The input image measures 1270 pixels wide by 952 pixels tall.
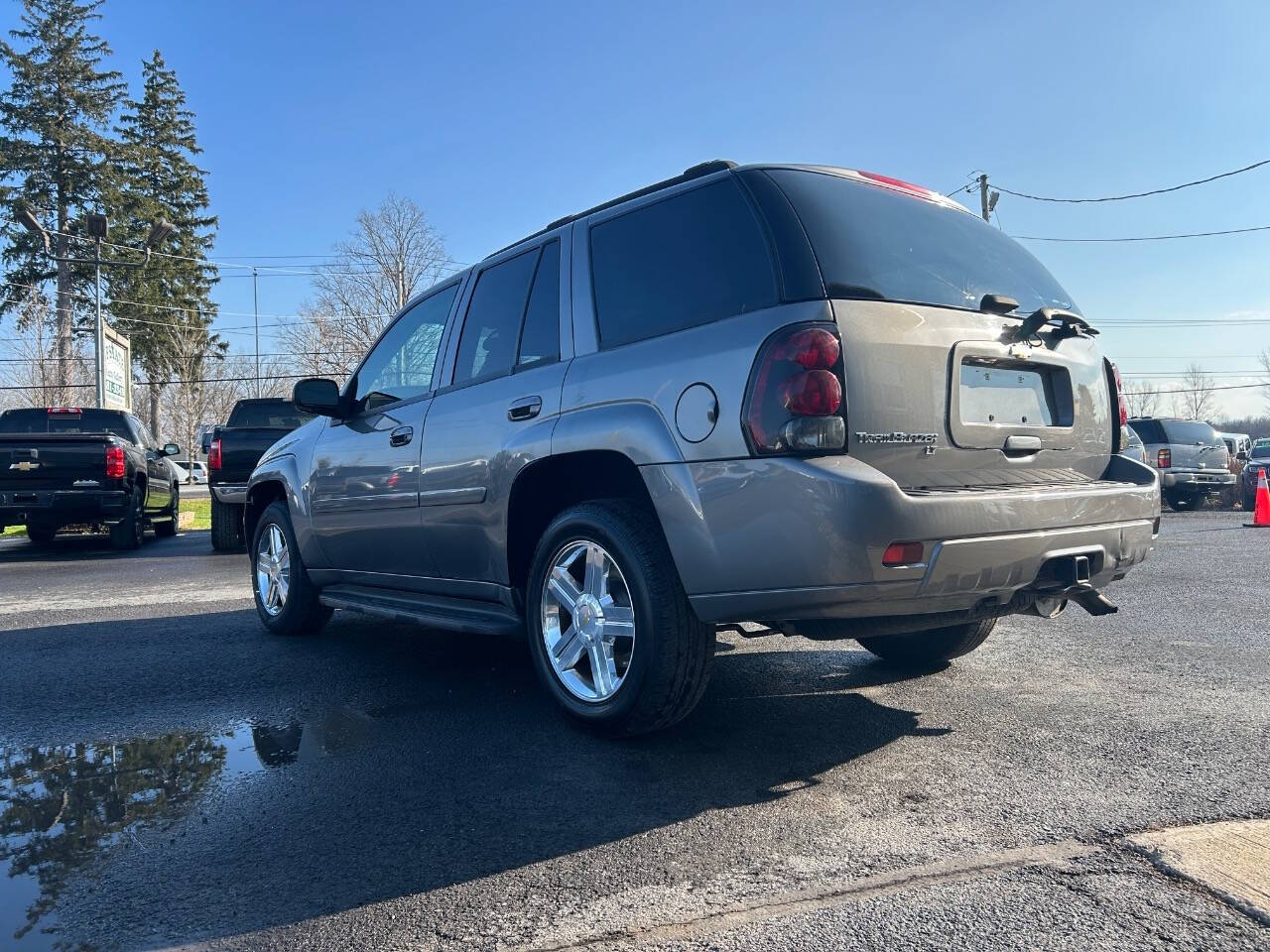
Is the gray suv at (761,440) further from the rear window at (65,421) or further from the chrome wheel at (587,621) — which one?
the rear window at (65,421)

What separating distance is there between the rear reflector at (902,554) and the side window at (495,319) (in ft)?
6.51

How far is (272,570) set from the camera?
6258 millimetres

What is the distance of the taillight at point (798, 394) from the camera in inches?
115

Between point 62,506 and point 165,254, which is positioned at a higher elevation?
point 165,254

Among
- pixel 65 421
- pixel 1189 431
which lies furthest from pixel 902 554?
pixel 1189 431

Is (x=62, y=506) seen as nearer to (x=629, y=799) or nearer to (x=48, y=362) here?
(x=629, y=799)

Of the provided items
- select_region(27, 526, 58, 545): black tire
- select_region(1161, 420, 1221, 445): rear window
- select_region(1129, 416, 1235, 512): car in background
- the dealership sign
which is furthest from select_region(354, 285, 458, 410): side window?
the dealership sign

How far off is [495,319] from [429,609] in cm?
139

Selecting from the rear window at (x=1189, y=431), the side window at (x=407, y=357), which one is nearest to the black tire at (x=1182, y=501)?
the rear window at (x=1189, y=431)

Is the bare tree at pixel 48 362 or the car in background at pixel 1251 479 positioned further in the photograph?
the bare tree at pixel 48 362

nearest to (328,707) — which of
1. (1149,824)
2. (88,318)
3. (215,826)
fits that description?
(215,826)

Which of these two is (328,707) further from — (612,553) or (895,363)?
(895,363)

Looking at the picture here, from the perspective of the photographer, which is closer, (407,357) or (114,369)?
(407,357)

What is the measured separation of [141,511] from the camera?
1341cm
